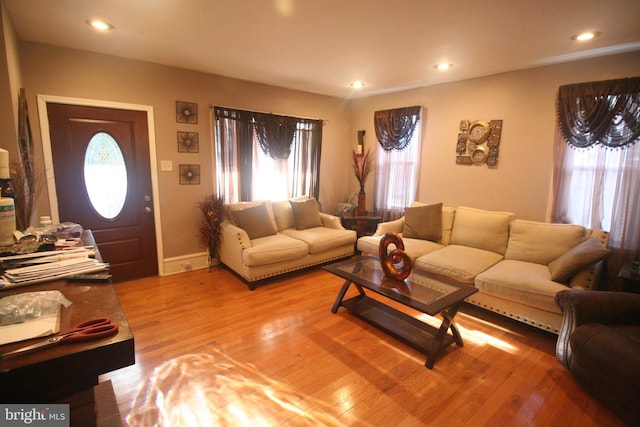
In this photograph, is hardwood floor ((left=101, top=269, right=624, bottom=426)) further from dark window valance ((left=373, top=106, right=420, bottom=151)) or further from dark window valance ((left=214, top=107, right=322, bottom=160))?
dark window valance ((left=373, top=106, right=420, bottom=151))

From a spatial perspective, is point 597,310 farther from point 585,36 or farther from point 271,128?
point 271,128

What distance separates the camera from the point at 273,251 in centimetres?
346

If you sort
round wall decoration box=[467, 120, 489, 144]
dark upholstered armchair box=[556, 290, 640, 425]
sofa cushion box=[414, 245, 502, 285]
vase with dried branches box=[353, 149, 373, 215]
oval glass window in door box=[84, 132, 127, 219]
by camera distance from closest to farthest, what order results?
dark upholstered armchair box=[556, 290, 640, 425] → sofa cushion box=[414, 245, 502, 285] → oval glass window in door box=[84, 132, 127, 219] → round wall decoration box=[467, 120, 489, 144] → vase with dried branches box=[353, 149, 373, 215]

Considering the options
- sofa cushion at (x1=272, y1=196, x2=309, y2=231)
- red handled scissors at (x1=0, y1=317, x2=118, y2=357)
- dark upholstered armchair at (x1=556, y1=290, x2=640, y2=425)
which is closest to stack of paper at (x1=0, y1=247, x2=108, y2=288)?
red handled scissors at (x1=0, y1=317, x2=118, y2=357)

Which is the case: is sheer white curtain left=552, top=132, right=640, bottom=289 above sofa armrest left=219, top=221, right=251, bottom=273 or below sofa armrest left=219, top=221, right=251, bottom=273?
above

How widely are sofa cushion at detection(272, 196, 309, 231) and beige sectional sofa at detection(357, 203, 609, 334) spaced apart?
110 centimetres

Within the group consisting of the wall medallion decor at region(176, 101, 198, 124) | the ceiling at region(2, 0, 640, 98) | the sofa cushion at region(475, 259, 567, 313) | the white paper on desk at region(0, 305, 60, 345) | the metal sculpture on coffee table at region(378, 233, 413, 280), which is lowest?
the sofa cushion at region(475, 259, 567, 313)

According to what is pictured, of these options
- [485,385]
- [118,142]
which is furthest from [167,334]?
[485,385]

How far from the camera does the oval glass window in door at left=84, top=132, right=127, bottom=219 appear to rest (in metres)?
3.24

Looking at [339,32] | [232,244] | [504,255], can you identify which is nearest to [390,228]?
[504,255]

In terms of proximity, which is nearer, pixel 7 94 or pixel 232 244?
pixel 7 94

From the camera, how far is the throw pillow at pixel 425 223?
3779 mm

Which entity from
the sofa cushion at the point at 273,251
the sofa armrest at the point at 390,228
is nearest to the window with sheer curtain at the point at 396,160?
the sofa armrest at the point at 390,228

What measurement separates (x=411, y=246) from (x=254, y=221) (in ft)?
6.34
